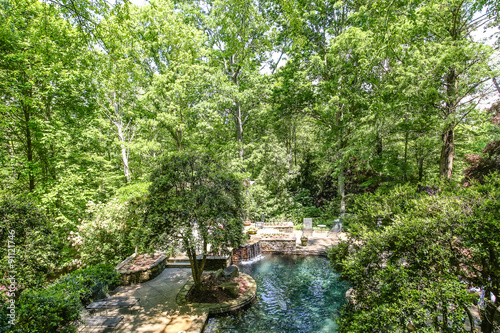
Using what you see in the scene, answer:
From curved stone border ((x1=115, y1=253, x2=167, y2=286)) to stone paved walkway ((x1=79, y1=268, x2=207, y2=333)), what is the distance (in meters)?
0.20

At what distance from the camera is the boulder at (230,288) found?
7.18 m

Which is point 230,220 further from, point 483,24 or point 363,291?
point 483,24

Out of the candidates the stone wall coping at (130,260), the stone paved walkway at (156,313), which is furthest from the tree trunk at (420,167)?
the stone wall coping at (130,260)

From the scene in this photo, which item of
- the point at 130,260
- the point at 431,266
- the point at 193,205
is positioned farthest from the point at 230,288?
the point at 431,266

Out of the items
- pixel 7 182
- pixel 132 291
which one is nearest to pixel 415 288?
pixel 132 291

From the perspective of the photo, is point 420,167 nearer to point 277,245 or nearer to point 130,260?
point 277,245

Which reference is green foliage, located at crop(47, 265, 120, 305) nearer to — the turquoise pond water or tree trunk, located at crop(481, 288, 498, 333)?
the turquoise pond water

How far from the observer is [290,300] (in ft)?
25.7

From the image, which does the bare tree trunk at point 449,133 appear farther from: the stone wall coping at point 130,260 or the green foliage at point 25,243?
the green foliage at point 25,243

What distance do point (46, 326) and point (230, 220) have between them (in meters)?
4.07

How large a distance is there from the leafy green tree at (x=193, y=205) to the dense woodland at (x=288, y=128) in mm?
225

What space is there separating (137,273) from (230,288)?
346 cm

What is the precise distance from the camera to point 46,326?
411 centimetres

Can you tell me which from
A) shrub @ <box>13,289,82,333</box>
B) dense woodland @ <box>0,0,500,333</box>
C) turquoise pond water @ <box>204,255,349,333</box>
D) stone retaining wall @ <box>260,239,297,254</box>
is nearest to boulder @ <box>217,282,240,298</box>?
turquoise pond water @ <box>204,255,349,333</box>
